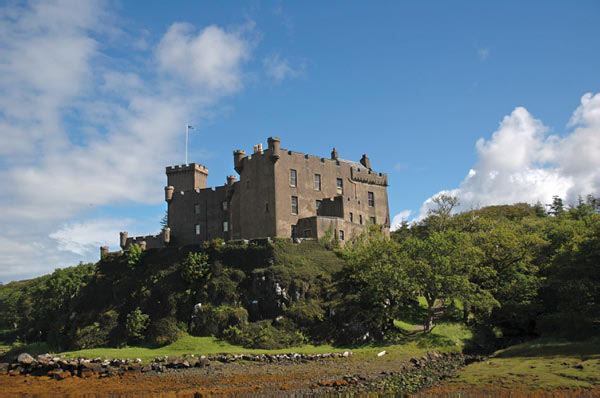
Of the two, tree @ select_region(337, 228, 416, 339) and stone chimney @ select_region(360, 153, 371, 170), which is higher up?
stone chimney @ select_region(360, 153, 371, 170)

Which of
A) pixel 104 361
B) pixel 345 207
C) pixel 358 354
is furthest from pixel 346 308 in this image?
pixel 104 361

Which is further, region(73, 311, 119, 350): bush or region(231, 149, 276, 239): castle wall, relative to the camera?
region(231, 149, 276, 239): castle wall

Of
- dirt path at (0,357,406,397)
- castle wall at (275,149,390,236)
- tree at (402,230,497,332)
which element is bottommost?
dirt path at (0,357,406,397)

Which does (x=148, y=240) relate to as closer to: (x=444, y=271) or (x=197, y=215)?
(x=197, y=215)

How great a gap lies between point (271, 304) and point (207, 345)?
19.5 ft

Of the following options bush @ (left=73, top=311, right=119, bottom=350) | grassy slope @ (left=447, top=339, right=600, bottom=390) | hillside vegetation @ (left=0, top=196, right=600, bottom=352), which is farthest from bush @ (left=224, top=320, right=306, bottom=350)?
grassy slope @ (left=447, top=339, right=600, bottom=390)

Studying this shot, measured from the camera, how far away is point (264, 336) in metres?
36.5

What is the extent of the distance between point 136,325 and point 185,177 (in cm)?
2483

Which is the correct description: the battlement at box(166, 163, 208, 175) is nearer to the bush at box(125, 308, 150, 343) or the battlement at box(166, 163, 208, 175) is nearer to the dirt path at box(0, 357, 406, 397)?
the bush at box(125, 308, 150, 343)

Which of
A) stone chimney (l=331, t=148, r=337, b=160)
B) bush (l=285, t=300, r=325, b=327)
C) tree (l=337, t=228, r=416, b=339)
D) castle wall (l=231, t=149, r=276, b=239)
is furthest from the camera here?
stone chimney (l=331, t=148, r=337, b=160)

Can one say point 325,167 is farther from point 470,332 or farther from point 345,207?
point 470,332

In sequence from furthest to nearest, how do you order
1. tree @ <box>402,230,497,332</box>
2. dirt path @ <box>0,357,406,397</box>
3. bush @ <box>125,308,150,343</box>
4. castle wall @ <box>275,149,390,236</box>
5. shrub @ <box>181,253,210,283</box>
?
castle wall @ <box>275,149,390,236</box>, shrub @ <box>181,253,210,283</box>, bush @ <box>125,308,150,343</box>, tree @ <box>402,230,497,332</box>, dirt path @ <box>0,357,406,397</box>

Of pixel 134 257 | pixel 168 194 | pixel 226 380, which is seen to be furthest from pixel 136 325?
pixel 168 194

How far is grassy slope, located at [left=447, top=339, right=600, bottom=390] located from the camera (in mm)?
23078
